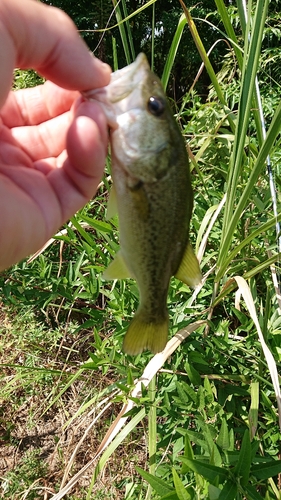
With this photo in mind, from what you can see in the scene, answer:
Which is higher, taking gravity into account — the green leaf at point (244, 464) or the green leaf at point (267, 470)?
the green leaf at point (244, 464)

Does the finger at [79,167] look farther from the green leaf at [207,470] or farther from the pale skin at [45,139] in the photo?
the green leaf at [207,470]

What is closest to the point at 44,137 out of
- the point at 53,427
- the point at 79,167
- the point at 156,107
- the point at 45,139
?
the point at 45,139

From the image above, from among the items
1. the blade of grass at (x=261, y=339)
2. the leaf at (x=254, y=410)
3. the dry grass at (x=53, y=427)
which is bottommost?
the dry grass at (x=53, y=427)

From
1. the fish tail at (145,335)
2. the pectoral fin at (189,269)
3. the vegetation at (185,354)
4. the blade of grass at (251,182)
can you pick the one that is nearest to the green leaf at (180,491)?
the vegetation at (185,354)

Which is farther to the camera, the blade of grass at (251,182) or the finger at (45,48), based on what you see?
the blade of grass at (251,182)

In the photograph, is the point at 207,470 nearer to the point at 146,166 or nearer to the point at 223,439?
the point at 223,439

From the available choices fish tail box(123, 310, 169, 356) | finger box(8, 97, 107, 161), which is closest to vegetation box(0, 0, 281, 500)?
fish tail box(123, 310, 169, 356)

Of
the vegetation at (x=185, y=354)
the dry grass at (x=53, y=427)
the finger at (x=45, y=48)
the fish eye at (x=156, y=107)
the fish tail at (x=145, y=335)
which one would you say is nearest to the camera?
the finger at (x=45, y=48)
